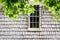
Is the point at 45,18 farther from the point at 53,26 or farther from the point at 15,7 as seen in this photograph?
the point at 15,7

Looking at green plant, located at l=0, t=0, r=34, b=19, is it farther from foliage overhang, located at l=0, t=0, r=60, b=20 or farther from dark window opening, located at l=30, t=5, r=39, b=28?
dark window opening, located at l=30, t=5, r=39, b=28

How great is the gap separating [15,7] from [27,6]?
638 mm

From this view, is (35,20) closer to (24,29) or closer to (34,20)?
(34,20)

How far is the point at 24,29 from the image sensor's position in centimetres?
1461

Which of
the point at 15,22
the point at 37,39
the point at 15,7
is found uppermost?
the point at 15,7

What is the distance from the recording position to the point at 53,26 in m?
14.6

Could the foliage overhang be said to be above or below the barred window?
above

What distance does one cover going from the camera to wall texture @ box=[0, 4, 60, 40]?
14.6 metres

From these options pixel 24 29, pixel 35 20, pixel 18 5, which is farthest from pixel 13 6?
pixel 35 20

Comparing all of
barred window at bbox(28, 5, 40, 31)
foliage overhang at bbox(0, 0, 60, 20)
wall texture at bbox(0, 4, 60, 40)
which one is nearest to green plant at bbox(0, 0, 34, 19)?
foliage overhang at bbox(0, 0, 60, 20)

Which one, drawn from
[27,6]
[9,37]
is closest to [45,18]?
[9,37]

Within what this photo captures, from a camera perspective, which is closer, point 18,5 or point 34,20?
point 18,5

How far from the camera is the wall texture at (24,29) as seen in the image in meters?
14.6

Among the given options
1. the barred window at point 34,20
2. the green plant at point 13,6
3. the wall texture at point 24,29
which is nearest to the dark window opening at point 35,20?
the barred window at point 34,20
